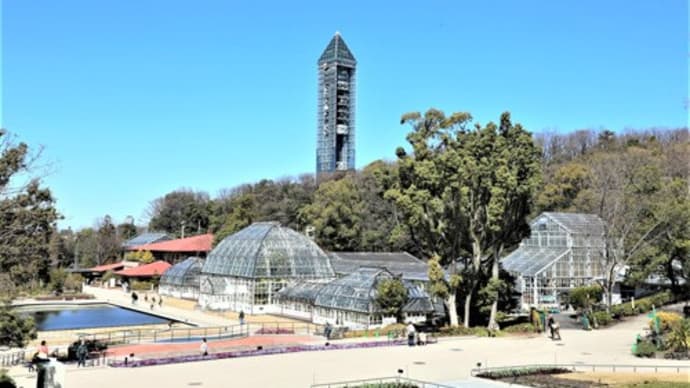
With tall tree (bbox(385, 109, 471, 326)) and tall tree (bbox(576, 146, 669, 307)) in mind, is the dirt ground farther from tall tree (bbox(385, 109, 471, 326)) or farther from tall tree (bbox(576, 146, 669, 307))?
tall tree (bbox(576, 146, 669, 307))

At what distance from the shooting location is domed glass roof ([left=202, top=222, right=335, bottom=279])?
49.1 meters

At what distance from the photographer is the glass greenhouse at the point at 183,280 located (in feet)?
193

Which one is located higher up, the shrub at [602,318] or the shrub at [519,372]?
the shrub at [602,318]

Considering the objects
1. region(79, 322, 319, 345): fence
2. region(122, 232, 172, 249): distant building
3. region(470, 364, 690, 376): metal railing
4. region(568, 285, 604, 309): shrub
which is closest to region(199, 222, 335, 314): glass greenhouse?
region(79, 322, 319, 345): fence

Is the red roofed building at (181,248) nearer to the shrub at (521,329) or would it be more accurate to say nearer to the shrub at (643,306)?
the shrub at (521,329)

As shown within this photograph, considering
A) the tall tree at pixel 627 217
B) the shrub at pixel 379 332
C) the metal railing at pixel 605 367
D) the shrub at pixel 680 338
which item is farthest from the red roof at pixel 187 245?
the metal railing at pixel 605 367

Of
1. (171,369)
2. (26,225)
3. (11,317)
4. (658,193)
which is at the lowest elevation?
(171,369)

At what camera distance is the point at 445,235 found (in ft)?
117

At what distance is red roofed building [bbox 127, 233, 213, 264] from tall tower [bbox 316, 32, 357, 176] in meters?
61.3

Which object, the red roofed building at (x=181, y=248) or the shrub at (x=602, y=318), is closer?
the shrub at (x=602, y=318)

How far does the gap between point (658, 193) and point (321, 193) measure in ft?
128

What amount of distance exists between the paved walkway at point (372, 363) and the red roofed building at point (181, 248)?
175 ft

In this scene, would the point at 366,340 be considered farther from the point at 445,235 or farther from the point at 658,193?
the point at 658,193

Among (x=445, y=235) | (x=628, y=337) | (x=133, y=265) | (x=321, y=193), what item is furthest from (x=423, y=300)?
(x=133, y=265)
